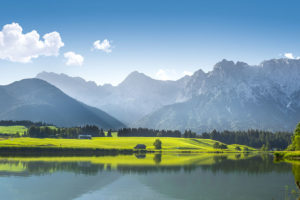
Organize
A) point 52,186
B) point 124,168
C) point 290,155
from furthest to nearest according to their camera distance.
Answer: point 290,155, point 124,168, point 52,186

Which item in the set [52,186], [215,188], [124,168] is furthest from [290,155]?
[52,186]

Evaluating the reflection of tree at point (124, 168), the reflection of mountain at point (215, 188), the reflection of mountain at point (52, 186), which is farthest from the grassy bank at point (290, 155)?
the reflection of mountain at point (52, 186)

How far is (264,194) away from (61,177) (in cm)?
4172

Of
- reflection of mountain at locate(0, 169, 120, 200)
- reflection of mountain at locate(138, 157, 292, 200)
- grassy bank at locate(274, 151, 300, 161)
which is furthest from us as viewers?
grassy bank at locate(274, 151, 300, 161)

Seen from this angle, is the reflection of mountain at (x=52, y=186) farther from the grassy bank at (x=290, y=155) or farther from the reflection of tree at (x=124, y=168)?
the grassy bank at (x=290, y=155)

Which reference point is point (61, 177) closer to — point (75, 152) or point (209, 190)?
point (209, 190)

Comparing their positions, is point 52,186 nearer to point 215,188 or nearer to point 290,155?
point 215,188

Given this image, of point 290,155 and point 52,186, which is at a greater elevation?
point 290,155

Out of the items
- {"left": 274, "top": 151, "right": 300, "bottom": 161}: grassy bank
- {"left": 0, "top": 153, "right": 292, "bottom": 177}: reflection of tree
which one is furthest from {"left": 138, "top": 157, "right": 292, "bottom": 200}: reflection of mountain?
{"left": 274, "top": 151, "right": 300, "bottom": 161}: grassy bank

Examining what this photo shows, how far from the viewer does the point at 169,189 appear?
55.3 meters

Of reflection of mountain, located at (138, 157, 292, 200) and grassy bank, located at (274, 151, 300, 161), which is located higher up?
grassy bank, located at (274, 151, 300, 161)

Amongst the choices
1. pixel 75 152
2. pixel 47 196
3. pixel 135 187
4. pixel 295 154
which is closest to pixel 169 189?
pixel 135 187

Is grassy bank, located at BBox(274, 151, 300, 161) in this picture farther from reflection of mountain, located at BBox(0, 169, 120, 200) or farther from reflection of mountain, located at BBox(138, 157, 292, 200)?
reflection of mountain, located at BBox(0, 169, 120, 200)

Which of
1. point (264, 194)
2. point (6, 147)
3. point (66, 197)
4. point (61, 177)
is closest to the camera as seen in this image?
point (66, 197)
